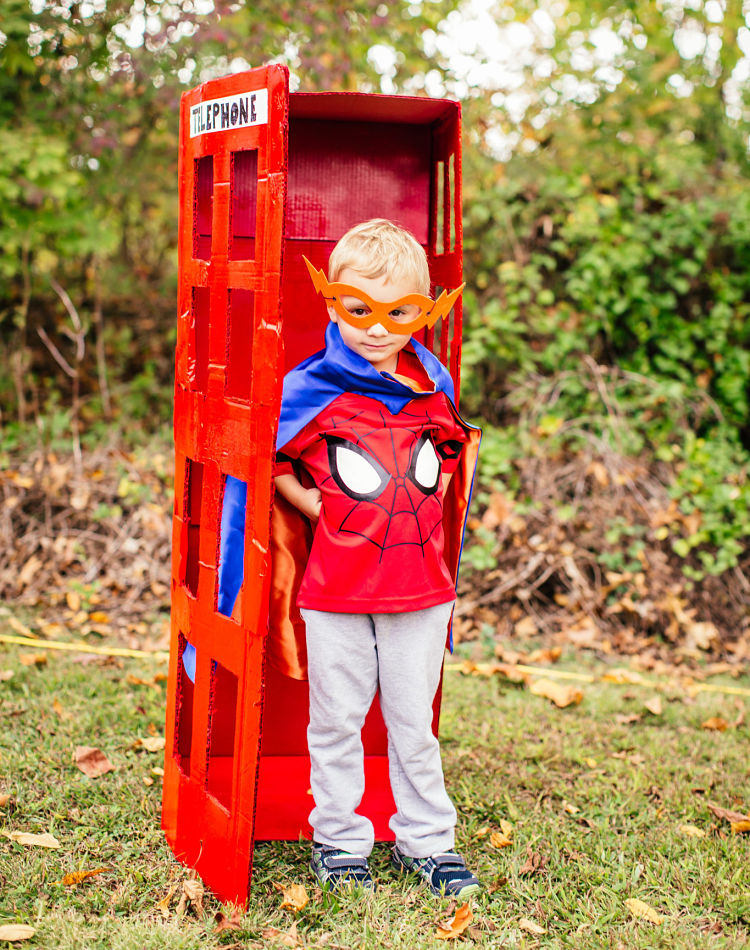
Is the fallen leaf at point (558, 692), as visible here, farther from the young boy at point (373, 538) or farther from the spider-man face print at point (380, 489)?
the spider-man face print at point (380, 489)

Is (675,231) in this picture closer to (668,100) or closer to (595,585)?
(668,100)

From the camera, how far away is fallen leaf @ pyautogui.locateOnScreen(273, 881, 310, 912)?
2.38 m

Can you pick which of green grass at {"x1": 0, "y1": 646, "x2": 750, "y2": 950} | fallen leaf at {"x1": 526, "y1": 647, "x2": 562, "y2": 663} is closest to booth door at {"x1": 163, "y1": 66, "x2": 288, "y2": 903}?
green grass at {"x1": 0, "y1": 646, "x2": 750, "y2": 950}

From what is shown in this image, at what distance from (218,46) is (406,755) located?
502 centimetres

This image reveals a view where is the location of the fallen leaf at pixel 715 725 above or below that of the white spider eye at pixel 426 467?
below

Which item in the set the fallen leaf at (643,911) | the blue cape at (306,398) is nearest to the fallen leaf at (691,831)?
the fallen leaf at (643,911)

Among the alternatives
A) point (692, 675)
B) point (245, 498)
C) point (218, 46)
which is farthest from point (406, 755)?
point (218, 46)

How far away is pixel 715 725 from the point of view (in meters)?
3.77

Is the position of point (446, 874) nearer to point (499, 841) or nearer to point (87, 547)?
point (499, 841)

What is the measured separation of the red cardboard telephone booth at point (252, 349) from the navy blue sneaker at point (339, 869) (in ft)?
0.68

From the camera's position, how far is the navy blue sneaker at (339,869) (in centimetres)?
246

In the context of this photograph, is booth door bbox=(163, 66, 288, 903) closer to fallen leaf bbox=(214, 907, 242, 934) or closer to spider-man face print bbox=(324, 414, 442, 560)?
fallen leaf bbox=(214, 907, 242, 934)

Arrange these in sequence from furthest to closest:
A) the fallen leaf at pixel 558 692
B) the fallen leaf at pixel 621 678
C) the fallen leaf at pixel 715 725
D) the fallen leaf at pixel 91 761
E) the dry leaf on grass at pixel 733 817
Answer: the fallen leaf at pixel 621 678, the fallen leaf at pixel 558 692, the fallen leaf at pixel 715 725, the fallen leaf at pixel 91 761, the dry leaf on grass at pixel 733 817

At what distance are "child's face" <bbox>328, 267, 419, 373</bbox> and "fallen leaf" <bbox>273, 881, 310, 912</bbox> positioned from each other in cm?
144
